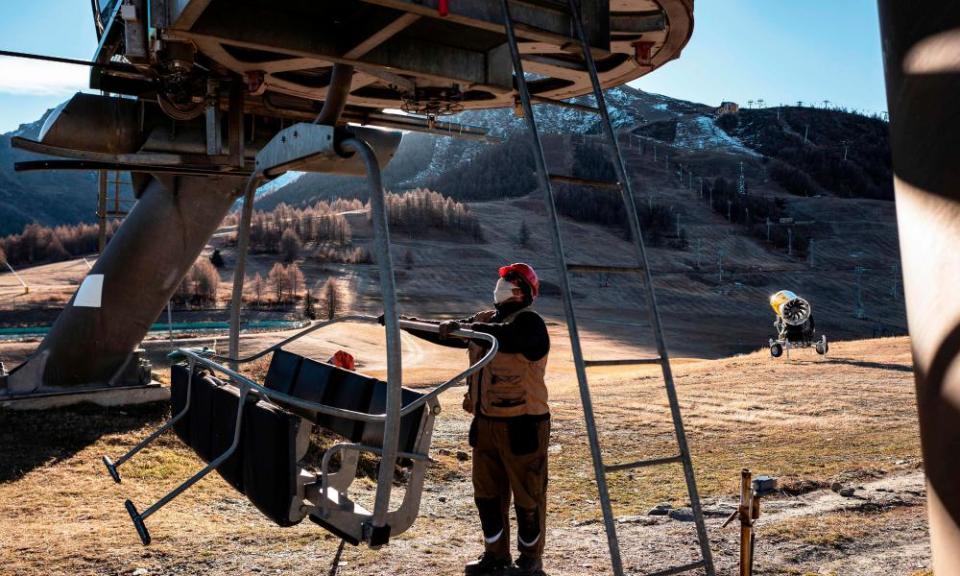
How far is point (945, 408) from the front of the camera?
2.31 meters

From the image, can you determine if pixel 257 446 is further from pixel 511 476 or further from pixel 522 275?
pixel 522 275

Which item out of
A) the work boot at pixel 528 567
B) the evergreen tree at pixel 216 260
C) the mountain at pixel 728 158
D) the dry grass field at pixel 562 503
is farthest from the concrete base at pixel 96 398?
the mountain at pixel 728 158

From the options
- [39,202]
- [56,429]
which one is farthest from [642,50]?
[39,202]

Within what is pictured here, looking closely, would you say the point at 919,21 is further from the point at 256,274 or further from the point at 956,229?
the point at 256,274

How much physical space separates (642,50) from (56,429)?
7.64 m

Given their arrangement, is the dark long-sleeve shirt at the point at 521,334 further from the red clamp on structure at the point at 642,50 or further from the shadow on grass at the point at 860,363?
the shadow on grass at the point at 860,363

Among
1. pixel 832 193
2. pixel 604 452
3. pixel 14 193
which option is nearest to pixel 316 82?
pixel 604 452

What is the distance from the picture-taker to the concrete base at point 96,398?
10.7m

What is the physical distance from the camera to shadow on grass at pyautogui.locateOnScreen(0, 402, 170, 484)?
9.16 metres

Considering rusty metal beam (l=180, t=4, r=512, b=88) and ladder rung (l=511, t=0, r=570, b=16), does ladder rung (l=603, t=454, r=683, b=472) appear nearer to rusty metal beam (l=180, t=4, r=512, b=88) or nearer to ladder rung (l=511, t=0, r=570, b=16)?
ladder rung (l=511, t=0, r=570, b=16)

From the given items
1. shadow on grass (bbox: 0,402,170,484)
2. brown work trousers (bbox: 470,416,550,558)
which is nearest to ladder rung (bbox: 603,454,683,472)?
brown work trousers (bbox: 470,416,550,558)

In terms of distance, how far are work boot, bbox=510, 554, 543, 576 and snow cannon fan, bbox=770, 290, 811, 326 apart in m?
21.7

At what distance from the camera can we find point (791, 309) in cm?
2597

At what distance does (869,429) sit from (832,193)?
497ft
